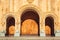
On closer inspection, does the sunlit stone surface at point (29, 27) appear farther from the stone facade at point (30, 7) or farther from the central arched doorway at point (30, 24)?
the stone facade at point (30, 7)

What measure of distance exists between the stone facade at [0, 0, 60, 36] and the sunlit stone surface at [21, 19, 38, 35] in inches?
143

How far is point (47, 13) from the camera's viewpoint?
18.2 meters

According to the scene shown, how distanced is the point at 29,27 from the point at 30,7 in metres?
4.14

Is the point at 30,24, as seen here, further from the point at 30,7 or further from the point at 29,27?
the point at 30,7

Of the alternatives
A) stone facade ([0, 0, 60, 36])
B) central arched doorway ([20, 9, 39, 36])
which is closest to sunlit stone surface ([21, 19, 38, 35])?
central arched doorway ([20, 9, 39, 36])

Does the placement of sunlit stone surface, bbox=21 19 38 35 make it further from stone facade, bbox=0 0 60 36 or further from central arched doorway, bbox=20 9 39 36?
stone facade, bbox=0 0 60 36

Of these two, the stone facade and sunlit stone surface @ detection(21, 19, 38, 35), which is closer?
the stone facade

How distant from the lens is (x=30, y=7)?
1836 cm

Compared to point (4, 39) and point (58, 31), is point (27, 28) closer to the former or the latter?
point (58, 31)

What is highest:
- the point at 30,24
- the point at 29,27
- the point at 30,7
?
the point at 30,7

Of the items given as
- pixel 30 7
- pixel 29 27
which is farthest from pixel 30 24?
pixel 30 7

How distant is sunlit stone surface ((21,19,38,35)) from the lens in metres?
21.6

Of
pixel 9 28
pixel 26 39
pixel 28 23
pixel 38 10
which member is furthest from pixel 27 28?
pixel 26 39

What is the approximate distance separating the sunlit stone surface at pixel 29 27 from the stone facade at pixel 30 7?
3.63 meters
